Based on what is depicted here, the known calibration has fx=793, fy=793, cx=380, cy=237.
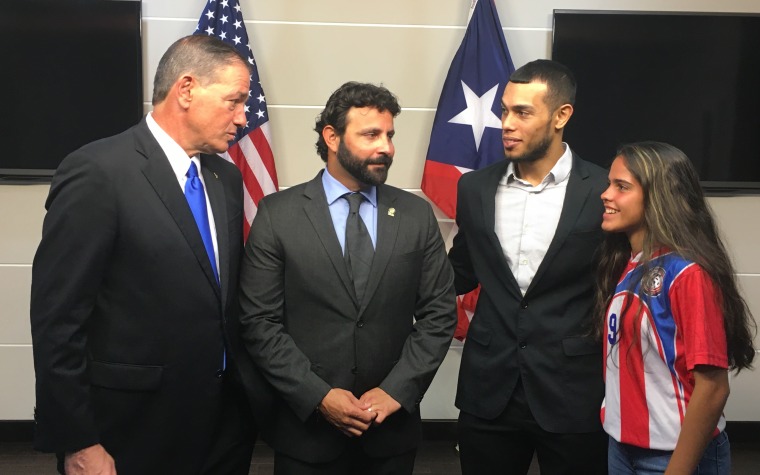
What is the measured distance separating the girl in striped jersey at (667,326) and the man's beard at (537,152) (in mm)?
323

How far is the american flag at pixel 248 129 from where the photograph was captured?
3.72m

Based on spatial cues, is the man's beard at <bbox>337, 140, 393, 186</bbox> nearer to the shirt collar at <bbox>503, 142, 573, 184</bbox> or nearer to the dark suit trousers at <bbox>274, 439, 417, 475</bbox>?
the shirt collar at <bbox>503, 142, 573, 184</bbox>

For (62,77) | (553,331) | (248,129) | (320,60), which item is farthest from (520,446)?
(62,77)

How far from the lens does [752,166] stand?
3.97 meters

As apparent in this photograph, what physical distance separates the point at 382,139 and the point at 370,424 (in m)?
0.80

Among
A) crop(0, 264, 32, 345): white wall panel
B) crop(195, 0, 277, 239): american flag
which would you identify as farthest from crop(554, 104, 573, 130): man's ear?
crop(0, 264, 32, 345): white wall panel

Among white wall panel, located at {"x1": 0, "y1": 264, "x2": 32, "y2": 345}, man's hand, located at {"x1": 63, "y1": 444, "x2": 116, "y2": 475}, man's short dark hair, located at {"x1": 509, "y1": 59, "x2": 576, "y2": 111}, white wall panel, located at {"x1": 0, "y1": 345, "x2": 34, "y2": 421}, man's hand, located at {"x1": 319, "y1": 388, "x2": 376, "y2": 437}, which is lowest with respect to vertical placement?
white wall panel, located at {"x1": 0, "y1": 345, "x2": 34, "y2": 421}

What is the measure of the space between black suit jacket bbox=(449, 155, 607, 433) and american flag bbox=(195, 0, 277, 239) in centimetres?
170

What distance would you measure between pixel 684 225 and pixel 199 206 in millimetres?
1221

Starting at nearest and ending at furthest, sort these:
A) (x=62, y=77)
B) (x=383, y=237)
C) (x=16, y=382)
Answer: (x=383, y=237) < (x=62, y=77) < (x=16, y=382)

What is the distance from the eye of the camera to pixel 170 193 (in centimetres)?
198

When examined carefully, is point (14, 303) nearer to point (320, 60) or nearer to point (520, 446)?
point (320, 60)

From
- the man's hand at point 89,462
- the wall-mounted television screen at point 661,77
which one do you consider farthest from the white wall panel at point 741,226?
the man's hand at point 89,462

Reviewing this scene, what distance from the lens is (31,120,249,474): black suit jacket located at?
1819 millimetres
